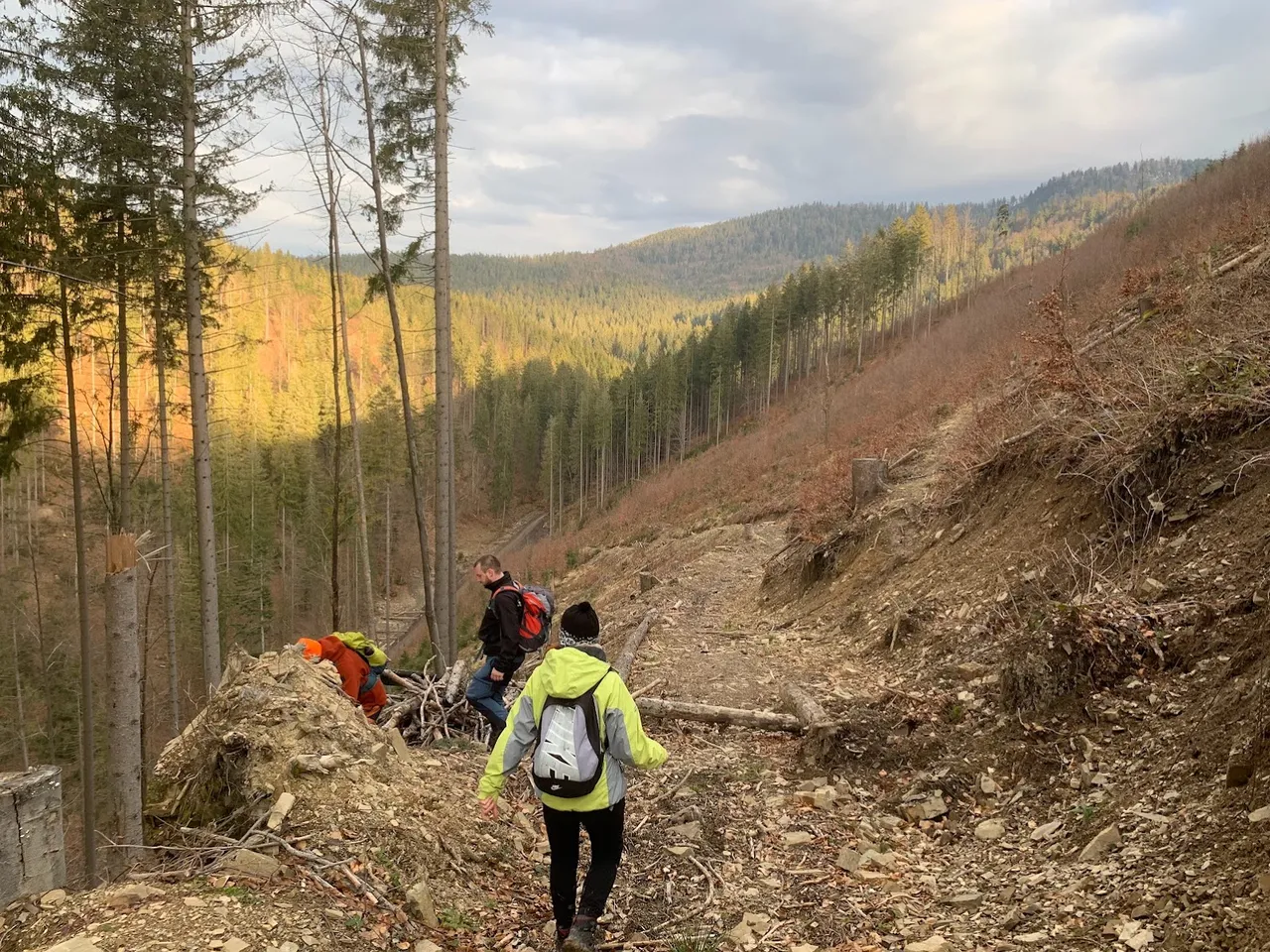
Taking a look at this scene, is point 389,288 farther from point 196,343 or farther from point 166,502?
point 166,502

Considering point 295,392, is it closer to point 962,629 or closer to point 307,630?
point 307,630

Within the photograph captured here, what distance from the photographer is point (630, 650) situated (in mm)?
9719

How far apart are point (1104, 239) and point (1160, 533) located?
33015 mm

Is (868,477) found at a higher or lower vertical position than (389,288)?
lower

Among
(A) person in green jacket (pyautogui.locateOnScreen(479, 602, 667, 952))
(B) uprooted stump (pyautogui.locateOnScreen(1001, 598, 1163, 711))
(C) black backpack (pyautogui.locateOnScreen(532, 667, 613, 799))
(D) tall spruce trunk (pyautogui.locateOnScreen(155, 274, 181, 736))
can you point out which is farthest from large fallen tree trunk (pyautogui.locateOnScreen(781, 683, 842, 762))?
(D) tall spruce trunk (pyautogui.locateOnScreen(155, 274, 181, 736))

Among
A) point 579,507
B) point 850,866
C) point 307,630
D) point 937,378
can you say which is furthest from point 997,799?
point 579,507

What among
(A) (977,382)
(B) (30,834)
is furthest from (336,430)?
(A) (977,382)

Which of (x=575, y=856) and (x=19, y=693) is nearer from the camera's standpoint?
(x=575, y=856)

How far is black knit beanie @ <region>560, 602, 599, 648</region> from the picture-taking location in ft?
12.1

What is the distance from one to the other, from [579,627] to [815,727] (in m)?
3.14

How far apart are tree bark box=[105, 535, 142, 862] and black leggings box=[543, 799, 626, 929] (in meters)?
2.94

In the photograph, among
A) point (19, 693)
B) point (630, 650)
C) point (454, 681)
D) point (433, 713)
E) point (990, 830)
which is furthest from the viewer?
point (19, 693)

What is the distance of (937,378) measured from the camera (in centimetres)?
2620

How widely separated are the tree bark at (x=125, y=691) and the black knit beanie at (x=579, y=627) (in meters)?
3.05
